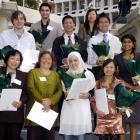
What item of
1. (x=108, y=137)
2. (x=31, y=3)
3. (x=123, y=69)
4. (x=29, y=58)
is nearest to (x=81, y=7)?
(x=31, y=3)

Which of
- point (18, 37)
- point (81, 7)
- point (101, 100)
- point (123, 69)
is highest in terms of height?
point (81, 7)

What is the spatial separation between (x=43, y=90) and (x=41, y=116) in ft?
1.06

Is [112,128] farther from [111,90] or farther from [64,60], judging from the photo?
[64,60]

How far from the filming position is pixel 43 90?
6.12 metres

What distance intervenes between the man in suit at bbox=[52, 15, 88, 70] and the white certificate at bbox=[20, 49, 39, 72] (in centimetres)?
31

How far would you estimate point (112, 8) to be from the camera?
200 ft

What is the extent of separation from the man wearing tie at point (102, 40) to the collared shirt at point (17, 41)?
832 millimetres

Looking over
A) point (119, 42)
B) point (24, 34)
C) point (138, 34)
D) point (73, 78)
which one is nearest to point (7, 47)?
point (24, 34)

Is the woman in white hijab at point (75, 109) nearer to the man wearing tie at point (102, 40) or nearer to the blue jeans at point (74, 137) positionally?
the blue jeans at point (74, 137)

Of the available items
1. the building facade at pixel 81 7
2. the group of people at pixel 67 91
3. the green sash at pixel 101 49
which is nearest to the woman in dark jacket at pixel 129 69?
the group of people at pixel 67 91

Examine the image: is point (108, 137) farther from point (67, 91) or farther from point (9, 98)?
point (9, 98)

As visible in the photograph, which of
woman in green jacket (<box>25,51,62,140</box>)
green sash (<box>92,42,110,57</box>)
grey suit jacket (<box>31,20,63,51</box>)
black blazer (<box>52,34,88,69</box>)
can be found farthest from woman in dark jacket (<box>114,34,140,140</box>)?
grey suit jacket (<box>31,20,63,51</box>)

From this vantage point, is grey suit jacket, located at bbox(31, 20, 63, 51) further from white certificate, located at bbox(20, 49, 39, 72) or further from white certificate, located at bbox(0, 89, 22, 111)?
white certificate, located at bbox(0, 89, 22, 111)

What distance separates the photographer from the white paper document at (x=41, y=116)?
601 cm
